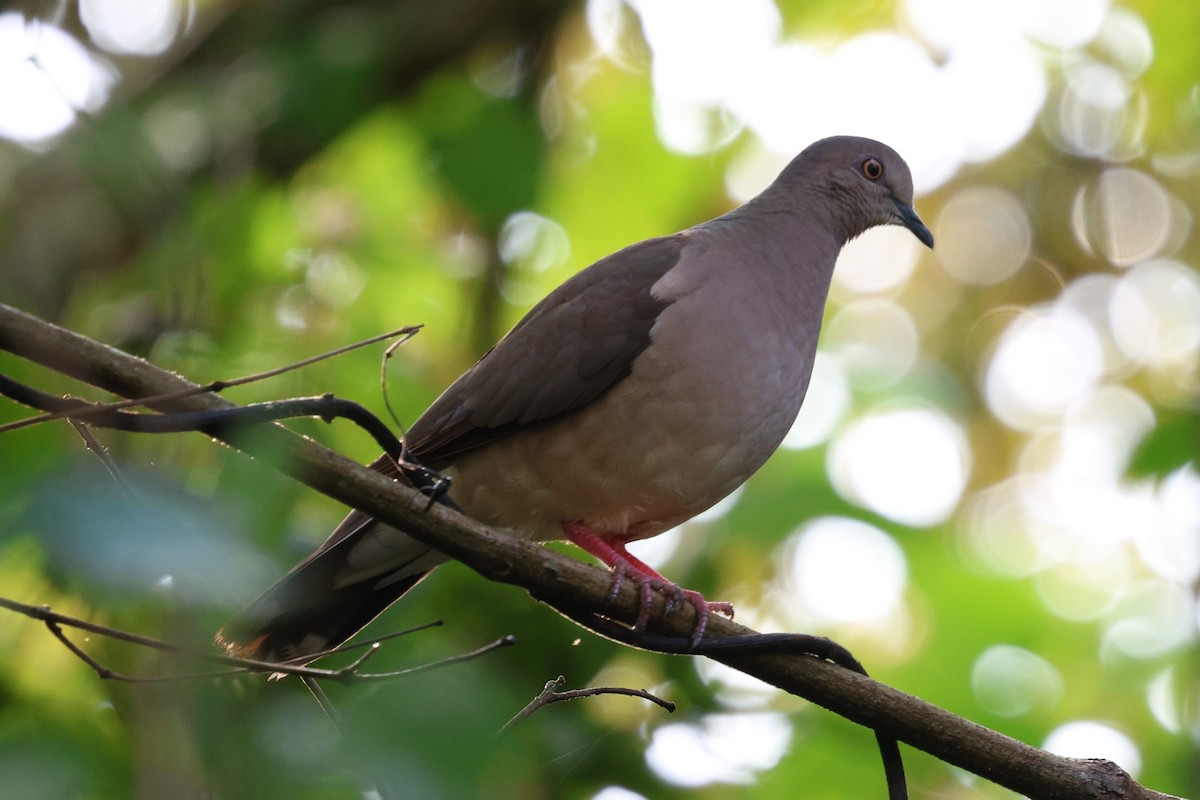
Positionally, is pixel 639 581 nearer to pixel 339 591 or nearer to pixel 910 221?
pixel 339 591

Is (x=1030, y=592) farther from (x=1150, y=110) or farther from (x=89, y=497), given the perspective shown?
(x=1150, y=110)

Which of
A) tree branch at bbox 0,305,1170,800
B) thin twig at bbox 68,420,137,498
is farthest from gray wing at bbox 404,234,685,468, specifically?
thin twig at bbox 68,420,137,498

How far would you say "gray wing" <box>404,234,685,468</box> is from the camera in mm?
3336

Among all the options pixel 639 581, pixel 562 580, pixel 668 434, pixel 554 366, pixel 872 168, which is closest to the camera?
pixel 562 580

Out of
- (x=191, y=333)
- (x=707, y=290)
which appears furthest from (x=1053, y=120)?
(x=191, y=333)

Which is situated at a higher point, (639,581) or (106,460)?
(639,581)

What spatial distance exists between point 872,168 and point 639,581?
2.35 m

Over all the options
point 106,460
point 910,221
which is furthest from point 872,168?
point 106,460

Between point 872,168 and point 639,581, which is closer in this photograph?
point 639,581

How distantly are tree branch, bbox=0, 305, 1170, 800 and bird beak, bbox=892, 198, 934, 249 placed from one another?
2.31 meters

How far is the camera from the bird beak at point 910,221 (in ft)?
14.7

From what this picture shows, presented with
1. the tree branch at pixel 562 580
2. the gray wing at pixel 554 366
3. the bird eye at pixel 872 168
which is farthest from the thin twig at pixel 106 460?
the bird eye at pixel 872 168

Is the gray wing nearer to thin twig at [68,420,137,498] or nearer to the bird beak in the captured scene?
the bird beak

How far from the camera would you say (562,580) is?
7.22 feet
